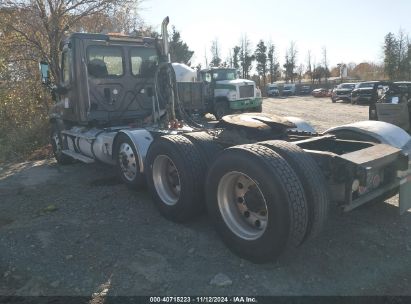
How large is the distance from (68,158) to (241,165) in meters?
6.63

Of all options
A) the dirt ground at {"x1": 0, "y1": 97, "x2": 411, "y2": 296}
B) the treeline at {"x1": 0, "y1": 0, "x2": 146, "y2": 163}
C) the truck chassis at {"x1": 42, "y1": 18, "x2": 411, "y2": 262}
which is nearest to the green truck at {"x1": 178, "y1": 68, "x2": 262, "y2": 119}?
the treeline at {"x1": 0, "y1": 0, "x2": 146, "y2": 163}

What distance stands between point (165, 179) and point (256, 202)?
5.63ft

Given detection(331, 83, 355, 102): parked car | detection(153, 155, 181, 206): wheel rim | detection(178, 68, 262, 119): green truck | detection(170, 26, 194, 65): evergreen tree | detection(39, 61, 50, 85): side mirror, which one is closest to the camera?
detection(153, 155, 181, 206): wheel rim

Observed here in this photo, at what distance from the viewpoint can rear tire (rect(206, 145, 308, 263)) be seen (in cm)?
325

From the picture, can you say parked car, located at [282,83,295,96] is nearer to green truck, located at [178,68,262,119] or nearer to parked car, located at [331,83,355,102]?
parked car, located at [331,83,355,102]

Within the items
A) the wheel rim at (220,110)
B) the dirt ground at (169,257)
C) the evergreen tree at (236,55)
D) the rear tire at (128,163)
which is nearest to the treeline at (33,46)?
the wheel rim at (220,110)

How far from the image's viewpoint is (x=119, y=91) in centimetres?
766

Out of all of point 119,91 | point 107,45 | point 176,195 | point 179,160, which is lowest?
point 176,195

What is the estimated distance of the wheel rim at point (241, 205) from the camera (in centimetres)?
373

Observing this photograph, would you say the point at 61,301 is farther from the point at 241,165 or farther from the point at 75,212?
the point at 75,212

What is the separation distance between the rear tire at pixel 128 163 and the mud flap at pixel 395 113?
23.3 ft

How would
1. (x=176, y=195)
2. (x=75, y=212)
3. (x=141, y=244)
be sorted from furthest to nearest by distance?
(x=75, y=212) < (x=176, y=195) < (x=141, y=244)

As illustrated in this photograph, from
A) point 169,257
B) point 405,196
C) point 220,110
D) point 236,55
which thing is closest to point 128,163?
point 169,257

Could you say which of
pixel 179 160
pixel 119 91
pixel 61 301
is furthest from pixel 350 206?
pixel 119 91
